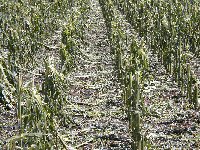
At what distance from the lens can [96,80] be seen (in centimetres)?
567

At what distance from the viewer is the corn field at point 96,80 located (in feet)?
10.0

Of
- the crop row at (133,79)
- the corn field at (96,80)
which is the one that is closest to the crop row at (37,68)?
the corn field at (96,80)

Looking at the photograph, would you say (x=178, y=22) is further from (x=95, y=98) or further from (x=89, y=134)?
(x=89, y=134)

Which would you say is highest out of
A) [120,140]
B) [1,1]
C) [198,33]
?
[1,1]

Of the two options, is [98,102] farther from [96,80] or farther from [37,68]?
[37,68]

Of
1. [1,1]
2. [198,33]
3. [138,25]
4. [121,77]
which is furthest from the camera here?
[1,1]


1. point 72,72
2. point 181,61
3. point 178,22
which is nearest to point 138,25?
point 178,22

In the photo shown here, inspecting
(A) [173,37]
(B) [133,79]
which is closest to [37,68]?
(A) [173,37]

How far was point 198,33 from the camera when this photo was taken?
6.34m

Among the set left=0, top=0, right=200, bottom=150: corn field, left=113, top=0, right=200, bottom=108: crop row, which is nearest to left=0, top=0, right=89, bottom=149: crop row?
left=0, top=0, right=200, bottom=150: corn field

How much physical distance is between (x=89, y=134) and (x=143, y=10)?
4094 millimetres

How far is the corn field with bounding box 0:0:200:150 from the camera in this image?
3057 mm

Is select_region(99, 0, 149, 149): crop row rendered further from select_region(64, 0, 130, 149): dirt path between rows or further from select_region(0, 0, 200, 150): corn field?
select_region(64, 0, 130, 149): dirt path between rows

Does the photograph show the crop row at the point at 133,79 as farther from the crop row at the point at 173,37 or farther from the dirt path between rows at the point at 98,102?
the crop row at the point at 173,37
